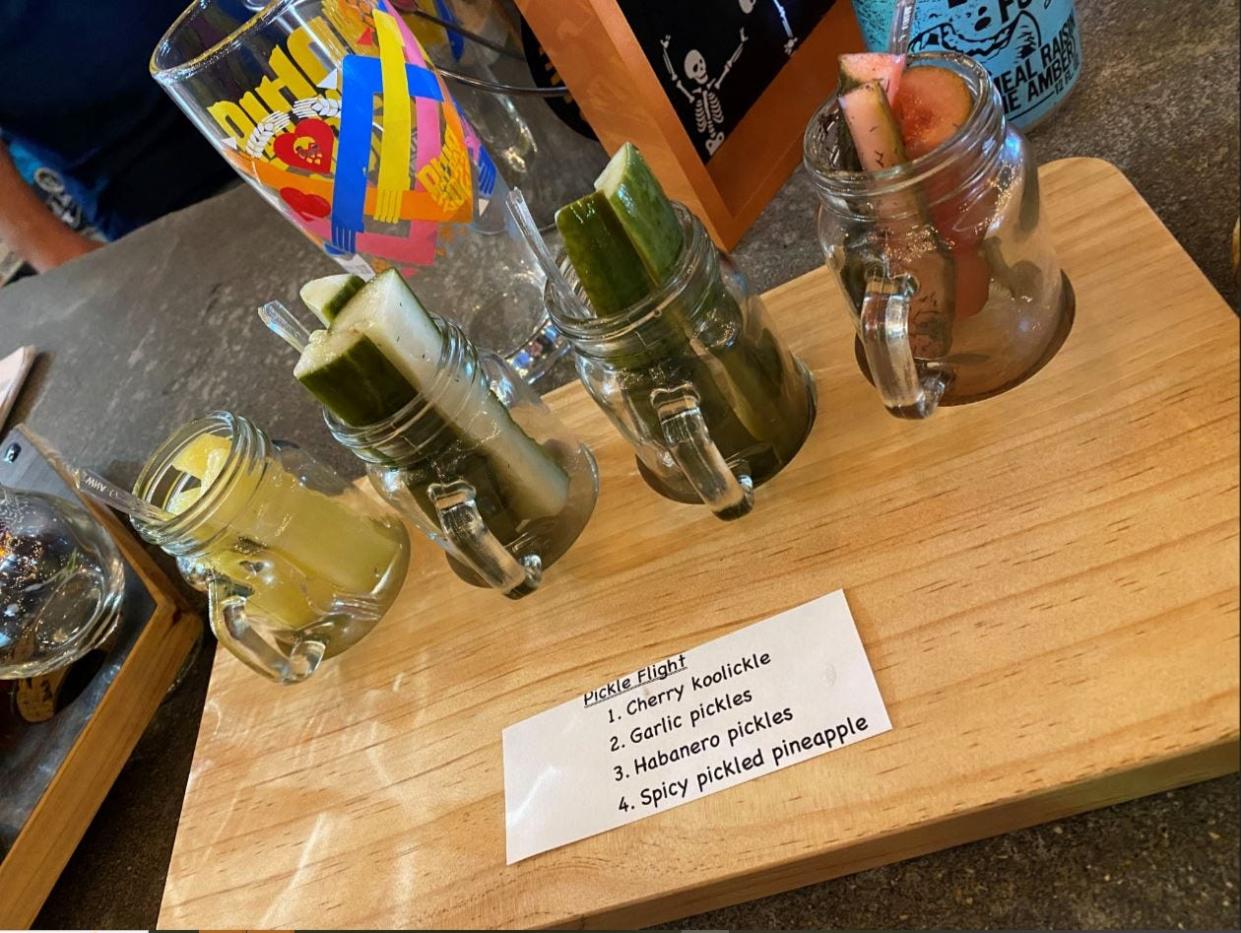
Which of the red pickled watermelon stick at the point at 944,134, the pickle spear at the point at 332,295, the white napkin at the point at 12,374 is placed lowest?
the white napkin at the point at 12,374

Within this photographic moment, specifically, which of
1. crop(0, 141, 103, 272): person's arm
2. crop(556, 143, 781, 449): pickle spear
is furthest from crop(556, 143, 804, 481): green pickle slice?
crop(0, 141, 103, 272): person's arm

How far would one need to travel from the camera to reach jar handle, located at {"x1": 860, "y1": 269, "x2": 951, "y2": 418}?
0.40 meters

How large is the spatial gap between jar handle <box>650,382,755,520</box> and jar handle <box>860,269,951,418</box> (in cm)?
8

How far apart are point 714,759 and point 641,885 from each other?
2.3 inches

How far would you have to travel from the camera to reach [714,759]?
0.42 metres

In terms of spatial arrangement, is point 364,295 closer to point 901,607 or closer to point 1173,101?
point 901,607

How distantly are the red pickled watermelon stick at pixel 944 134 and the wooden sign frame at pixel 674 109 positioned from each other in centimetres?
20

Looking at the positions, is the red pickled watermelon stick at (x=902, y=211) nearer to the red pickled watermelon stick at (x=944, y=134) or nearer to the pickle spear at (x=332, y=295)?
the red pickled watermelon stick at (x=944, y=134)

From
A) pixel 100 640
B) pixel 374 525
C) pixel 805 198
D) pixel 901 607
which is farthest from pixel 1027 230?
pixel 100 640

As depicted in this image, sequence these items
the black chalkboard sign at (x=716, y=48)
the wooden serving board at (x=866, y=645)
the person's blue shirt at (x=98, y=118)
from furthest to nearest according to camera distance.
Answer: the person's blue shirt at (x=98, y=118) < the black chalkboard sign at (x=716, y=48) < the wooden serving board at (x=866, y=645)

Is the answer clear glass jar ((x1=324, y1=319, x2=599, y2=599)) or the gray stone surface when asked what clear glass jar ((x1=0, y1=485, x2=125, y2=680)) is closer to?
the gray stone surface

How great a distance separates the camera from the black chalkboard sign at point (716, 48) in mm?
597

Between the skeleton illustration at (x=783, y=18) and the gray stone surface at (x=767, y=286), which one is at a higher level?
the skeleton illustration at (x=783, y=18)

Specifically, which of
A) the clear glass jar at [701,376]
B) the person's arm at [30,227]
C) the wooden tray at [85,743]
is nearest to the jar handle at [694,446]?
the clear glass jar at [701,376]
